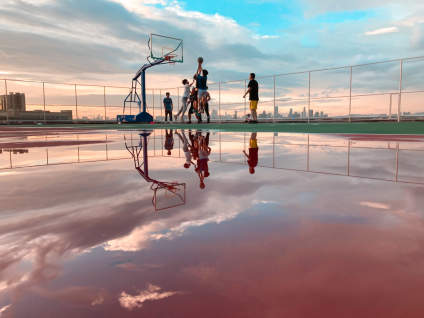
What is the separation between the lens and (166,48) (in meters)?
14.3

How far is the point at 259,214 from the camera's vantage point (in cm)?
88

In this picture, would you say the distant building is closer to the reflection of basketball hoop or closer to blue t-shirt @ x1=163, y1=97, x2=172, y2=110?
blue t-shirt @ x1=163, y1=97, x2=172, y2=110

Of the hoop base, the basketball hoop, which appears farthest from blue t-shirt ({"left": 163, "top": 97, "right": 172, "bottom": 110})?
the basketball hoop

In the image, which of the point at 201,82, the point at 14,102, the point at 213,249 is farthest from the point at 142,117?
the point at 213,249

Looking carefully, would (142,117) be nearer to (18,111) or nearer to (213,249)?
(18,111)

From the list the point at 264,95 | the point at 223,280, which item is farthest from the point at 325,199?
the point at 264,95

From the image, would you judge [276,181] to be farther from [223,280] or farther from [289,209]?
[223,280]

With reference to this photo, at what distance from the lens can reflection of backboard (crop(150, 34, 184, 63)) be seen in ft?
44.4

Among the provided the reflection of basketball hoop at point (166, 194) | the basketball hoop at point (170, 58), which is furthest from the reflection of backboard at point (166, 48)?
the reflection of basketball hoop at point (166, 194)

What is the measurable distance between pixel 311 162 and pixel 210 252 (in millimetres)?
1600

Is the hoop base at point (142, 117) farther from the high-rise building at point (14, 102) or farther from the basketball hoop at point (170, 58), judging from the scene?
the high-rise building at point (14, 102)

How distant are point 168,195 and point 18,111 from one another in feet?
58.0

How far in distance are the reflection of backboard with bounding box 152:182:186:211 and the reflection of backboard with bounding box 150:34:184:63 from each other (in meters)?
13.5

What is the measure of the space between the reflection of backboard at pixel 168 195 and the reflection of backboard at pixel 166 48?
1346 centimetres
